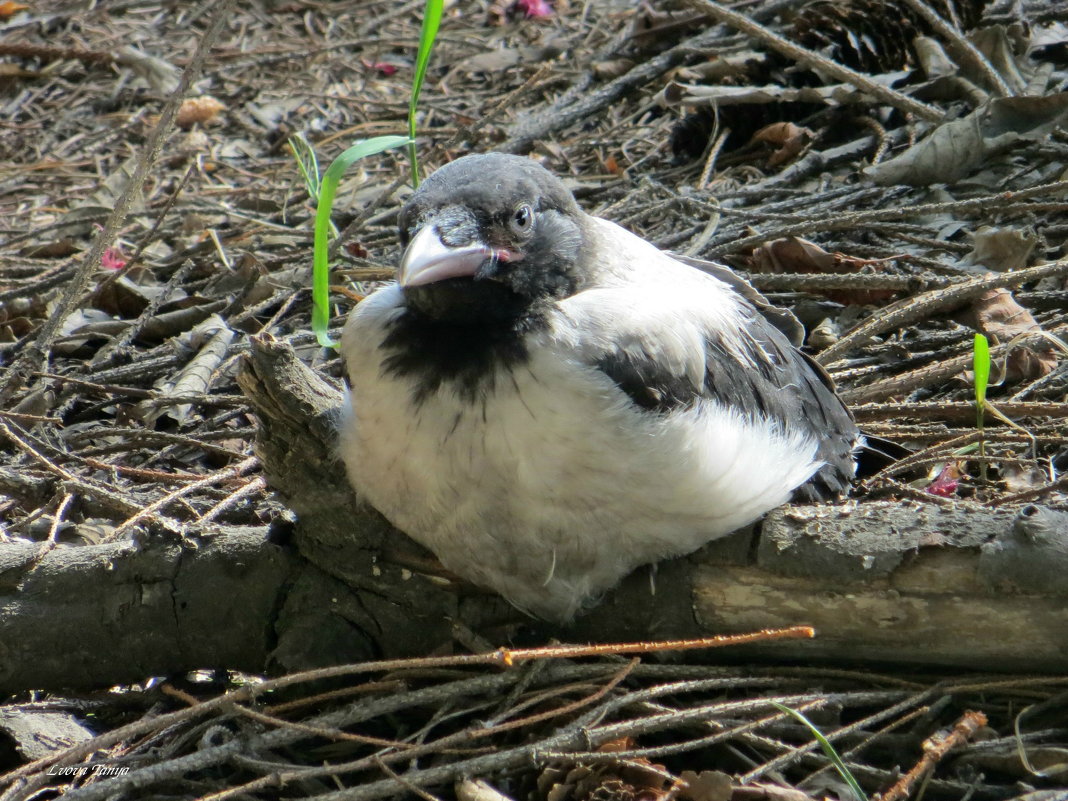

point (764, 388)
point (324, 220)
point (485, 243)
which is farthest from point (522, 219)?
point (764, 388)

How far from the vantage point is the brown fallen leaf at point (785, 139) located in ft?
15.9

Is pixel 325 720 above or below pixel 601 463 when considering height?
below

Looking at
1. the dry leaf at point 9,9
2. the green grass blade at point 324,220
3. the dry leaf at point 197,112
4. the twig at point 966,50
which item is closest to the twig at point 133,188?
the green grass blade at point 324,220

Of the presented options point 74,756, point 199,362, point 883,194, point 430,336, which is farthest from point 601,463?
point 883,194

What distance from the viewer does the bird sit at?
247cm

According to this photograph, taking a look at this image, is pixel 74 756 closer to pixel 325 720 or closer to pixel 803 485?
pixel 325 720

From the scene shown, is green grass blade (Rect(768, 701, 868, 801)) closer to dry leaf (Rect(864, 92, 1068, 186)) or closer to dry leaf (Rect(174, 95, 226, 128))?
dry leaf (Rect(864, 92, 1068, 186))

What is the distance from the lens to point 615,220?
4375 mm

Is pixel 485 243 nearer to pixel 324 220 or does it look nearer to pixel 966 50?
pixel 324 220

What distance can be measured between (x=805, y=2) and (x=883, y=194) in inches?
63.1

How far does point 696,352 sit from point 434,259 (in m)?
0.68

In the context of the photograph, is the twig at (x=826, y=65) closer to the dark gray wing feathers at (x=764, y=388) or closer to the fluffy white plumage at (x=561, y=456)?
the dark gray wing feathers at (x=764, y=388)

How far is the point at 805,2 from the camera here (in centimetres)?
554

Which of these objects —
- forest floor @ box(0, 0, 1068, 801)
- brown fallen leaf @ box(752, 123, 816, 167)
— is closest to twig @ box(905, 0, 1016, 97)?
forest floor @ box(0, 0, 1068, 801)
